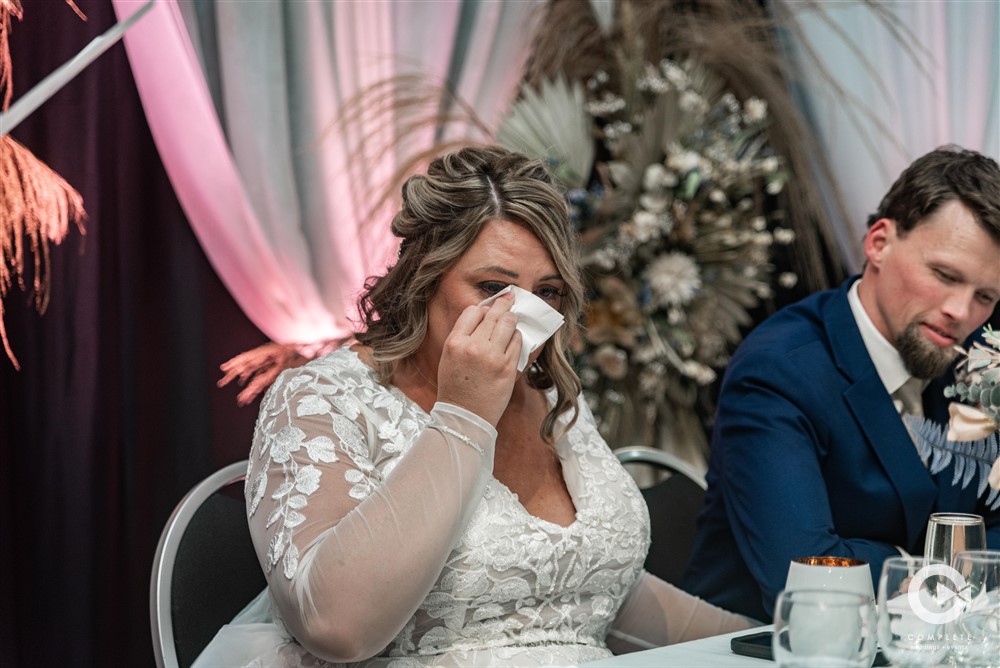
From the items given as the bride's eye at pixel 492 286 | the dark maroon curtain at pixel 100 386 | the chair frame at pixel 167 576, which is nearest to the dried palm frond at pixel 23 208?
the dark maroon curtain at pixel 100 386

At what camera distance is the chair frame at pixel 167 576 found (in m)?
1.81

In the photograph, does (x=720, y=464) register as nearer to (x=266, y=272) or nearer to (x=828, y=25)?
(x=266, y=272)

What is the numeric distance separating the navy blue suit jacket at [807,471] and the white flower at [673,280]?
890mm

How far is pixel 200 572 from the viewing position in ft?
6.34

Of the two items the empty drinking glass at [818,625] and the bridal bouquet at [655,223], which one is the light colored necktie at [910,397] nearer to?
the bridal bouquet at [655,223]

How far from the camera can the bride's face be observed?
1.93 meters

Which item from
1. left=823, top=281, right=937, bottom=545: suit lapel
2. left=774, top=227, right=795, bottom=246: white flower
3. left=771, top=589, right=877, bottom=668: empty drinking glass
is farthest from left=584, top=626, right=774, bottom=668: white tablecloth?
left=774, top=227, right=795, bottom=246: white flower

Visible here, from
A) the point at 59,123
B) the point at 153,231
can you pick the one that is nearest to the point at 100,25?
the point at 59,123

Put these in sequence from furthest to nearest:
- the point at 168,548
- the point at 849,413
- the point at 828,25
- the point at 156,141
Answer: the point at 828,25
the point at 156,141
the point at 849,413
the point at 168,548

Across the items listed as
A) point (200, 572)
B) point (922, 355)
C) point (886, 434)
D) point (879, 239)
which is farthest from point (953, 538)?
point (200, 572)

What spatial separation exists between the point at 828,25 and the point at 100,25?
86.5 inches

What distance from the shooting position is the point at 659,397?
11.4 feet

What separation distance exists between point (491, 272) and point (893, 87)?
78.1 inches

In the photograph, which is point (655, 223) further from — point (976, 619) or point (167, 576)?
point (976, 619)
